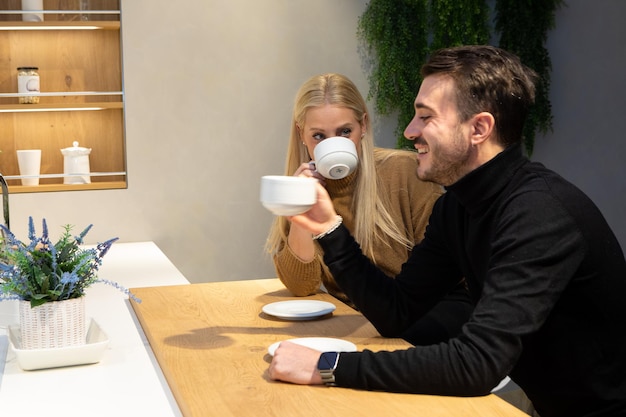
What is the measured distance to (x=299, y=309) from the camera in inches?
78.2

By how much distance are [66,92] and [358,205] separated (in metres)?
1.89

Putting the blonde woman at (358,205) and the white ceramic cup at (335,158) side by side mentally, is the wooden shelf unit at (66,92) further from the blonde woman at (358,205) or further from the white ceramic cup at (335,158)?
the white ceramic cup at (335,158)

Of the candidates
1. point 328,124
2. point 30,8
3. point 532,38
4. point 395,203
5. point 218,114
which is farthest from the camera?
point 532,38

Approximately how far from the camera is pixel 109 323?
1970mm

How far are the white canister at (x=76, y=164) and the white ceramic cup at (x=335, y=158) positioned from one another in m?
2.01

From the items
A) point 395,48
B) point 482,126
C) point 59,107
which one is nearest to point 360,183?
point 482,126

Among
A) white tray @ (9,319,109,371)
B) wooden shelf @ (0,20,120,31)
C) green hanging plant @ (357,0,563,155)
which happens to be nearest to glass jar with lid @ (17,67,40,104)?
wooden shelf @ (0,20,120,31)

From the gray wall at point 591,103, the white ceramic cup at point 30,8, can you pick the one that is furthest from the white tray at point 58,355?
the gray wall at point 591,103

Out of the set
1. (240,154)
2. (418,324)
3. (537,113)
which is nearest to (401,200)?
(418,324)

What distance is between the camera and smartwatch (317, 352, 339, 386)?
1.43 m

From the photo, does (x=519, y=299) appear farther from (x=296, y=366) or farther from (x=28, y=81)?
(x=28, y=81)

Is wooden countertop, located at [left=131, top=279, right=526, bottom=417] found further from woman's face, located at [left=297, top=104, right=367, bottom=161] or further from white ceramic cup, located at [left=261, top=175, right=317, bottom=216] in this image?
woman's face, located at [left=297, top=104, right=367, bottom=161]

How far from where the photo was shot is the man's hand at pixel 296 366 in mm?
1439

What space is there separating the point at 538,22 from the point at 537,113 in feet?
1.54
